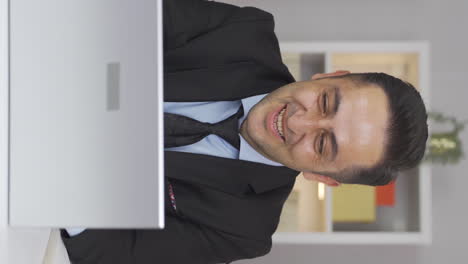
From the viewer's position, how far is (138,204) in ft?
2.40

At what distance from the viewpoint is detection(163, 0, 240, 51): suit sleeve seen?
A: 5.12ft

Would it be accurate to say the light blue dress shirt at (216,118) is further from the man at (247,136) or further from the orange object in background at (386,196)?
the orange object in background at (386,196)

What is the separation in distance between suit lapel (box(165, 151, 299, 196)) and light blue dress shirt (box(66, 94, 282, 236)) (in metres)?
0.03

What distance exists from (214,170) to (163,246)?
0.25m

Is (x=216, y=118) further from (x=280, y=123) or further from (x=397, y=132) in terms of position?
(x=397, y=132)

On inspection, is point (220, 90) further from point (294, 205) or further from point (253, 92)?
point (294, 205)

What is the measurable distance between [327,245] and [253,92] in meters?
1.51

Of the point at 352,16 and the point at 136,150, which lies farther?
the point at 352,16

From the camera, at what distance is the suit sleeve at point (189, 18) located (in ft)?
5.12

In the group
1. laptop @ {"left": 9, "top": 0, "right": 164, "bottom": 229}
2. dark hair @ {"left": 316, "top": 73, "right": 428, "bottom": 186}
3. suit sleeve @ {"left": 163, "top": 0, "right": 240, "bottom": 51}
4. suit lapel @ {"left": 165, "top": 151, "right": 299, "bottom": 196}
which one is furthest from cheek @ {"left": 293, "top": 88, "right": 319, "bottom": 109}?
laptop @ {"left": 9, "top": 0, "right": 164, "bottom": 229}

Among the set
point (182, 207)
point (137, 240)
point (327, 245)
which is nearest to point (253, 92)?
point (182, 207)

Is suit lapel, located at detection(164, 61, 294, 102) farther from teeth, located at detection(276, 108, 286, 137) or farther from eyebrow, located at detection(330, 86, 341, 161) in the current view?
eyebrow, located at detection(330, 86, 341, 161)

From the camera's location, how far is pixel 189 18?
1614 mm

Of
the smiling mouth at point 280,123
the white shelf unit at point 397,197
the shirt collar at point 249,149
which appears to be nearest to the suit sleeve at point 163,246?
the shirt collar at point 249,149
